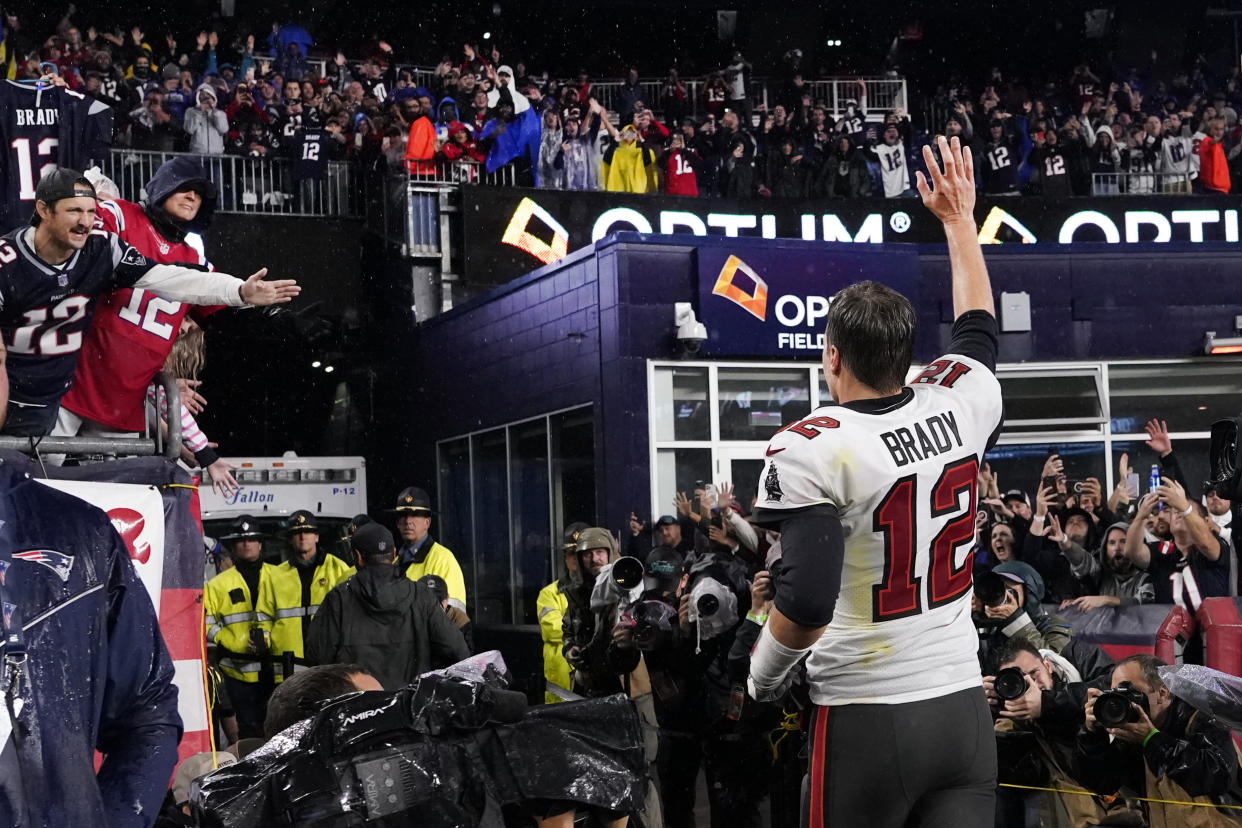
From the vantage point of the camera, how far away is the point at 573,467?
15320 millimetres

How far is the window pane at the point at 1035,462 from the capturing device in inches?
628

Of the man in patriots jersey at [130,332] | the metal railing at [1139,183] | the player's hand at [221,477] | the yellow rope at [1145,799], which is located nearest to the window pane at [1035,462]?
the metal railing at [1139,183]

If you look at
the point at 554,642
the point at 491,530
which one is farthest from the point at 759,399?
the point at 554,642

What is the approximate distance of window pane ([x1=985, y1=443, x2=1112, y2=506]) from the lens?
1596 centimetres

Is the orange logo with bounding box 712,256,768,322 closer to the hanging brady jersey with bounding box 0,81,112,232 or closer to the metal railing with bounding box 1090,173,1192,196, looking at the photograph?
the metal railing with bounding box 1090,173,1192,196

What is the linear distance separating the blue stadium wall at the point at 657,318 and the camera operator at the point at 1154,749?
8.88 metres

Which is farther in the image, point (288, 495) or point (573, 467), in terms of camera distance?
point (288, 495)

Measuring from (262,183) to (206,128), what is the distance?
128cm

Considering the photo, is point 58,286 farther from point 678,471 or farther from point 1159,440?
point 678,471

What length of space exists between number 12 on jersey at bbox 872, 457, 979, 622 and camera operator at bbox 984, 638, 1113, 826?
6.21ft

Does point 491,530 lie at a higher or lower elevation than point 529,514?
lower

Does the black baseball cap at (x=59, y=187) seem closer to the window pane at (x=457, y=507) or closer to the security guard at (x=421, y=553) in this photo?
the security guard at (x=421, y=553)

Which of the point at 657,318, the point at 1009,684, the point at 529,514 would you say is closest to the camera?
the point at 1009,684

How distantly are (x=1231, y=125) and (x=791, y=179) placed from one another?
8.67 meters
